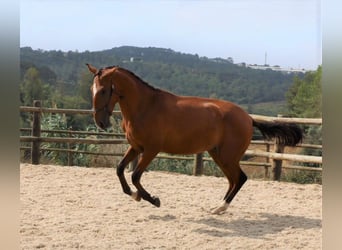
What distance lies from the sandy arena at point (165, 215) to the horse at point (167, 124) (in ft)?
0.89

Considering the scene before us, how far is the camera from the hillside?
404 cm

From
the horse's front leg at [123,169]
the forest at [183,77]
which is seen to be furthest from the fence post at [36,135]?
the horse's front leg at [123,169]

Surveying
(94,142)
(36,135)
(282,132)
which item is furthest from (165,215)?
(36,135)

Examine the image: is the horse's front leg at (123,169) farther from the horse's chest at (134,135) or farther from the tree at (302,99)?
the tree at (302,99)

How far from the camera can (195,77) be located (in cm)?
460

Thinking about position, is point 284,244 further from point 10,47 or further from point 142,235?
point 10,47

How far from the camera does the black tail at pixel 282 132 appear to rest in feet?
13.3

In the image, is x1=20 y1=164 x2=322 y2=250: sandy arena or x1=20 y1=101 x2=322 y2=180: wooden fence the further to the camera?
x1=20 y1=101 x2=322 y2=180: wooden fence

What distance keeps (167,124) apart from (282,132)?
1122 mm

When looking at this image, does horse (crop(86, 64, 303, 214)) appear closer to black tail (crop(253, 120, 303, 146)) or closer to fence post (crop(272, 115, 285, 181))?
black tail (crop(253, 120, 303, 146))

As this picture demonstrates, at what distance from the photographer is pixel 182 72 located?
4539 millimetres

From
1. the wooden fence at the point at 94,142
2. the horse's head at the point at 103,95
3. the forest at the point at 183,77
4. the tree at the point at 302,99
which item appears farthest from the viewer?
the wooden fence at the point at 94,142

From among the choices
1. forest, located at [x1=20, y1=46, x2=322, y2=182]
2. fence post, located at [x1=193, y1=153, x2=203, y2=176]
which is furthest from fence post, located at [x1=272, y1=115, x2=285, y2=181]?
fence post, located at [x1=193, y1=153, x2=203, y2=176]

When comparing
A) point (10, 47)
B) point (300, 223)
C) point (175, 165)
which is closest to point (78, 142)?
point (175, 165)
